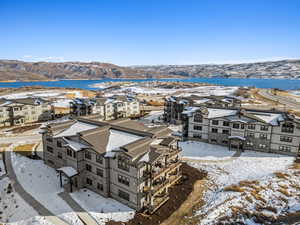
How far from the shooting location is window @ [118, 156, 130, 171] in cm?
2587

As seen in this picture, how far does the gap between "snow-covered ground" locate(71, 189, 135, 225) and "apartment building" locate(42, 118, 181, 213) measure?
31.2 inches

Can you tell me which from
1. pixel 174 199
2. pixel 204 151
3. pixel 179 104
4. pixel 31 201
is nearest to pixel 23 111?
pixel 31 201

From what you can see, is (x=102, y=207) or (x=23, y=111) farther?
(x=23, y=111)

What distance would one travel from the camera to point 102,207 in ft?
87.6

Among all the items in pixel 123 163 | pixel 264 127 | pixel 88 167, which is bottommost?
pixel 88 167

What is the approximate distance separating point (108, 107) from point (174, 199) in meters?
51.9

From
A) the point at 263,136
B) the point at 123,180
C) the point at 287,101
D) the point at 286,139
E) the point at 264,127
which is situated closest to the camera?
the point at 123,180

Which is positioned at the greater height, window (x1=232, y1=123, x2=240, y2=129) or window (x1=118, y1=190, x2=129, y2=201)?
window (x1=232, y1=123, x2=240, y2=129)

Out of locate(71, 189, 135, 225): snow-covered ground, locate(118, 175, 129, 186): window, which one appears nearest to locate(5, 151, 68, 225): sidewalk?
locate(71, 189, 135, 225): snow-covered ground

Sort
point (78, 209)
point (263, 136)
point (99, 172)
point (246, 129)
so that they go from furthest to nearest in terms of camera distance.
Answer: point (246, 129), point (263, 136), point (99, 172), point (78, 209)

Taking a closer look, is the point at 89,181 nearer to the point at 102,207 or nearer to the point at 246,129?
the point at 102,207

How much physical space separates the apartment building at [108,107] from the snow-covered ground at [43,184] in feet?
101

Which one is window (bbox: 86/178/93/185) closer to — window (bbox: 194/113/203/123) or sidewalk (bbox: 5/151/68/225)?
sidewalk (bbox: 5/151/68/225)

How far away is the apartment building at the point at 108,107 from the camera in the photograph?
7089cm
